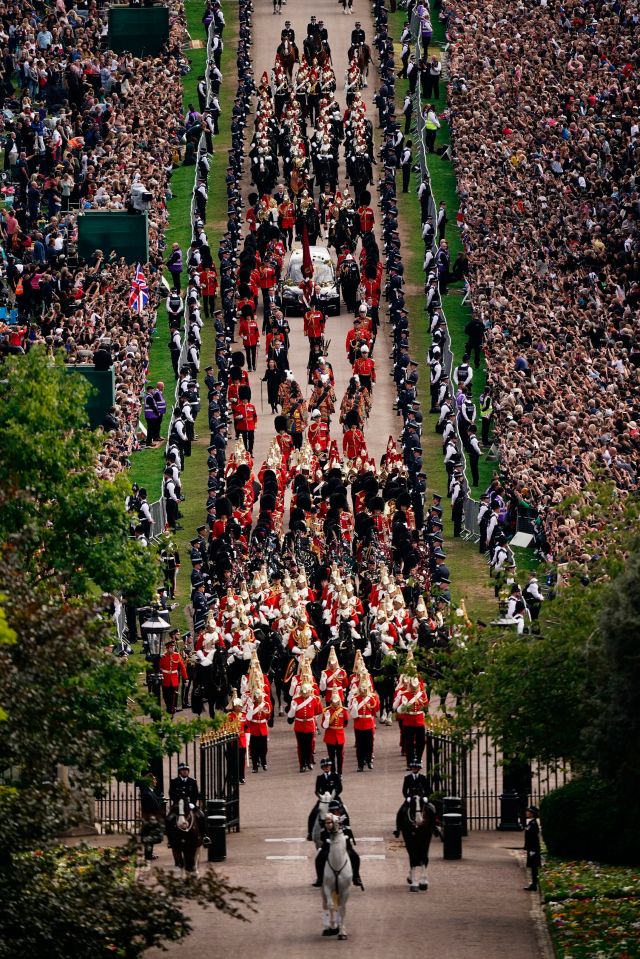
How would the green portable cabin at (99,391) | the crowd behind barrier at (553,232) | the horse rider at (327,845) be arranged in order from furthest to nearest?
the green portable cabin at (99,391) → the crowd behind barrier at (553,232) → the horse rider at (327,845)

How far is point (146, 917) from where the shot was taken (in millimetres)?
23422

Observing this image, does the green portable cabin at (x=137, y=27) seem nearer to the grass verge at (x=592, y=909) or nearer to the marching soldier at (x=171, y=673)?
the marching soldier at (x=171, y=673)

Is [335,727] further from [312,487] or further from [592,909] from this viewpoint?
[312,487]

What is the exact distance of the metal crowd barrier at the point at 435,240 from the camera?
4681cm

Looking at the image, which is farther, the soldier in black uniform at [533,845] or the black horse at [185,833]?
the black horse at [185,833]

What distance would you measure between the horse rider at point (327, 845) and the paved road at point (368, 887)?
1.71 ft

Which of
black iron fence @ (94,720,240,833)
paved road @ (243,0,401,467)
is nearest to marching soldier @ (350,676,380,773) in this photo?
black iron fence @ (94,720,240,833)

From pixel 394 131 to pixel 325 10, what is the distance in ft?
37.0

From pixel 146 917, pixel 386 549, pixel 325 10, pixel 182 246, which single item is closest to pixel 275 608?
pixel 386 549

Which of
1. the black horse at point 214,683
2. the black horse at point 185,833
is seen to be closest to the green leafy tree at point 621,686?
the black horse at point 185,833

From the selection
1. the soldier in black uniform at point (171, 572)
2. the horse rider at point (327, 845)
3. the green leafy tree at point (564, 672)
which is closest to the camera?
the green leafy tree at point (564, 672)

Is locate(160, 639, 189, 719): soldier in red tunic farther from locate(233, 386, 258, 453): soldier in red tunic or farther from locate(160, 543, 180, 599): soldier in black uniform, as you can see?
locate(233, 386, 258, 453): soldier in red tunic

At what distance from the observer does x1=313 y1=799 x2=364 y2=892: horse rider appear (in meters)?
28.6

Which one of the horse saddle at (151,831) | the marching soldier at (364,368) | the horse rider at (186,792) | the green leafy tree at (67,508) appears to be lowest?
the horse saddle at (151,831)
